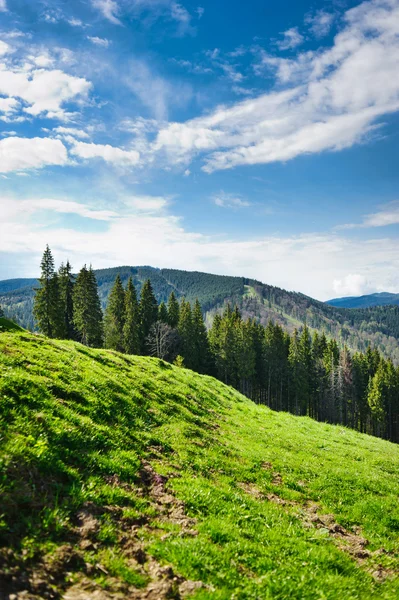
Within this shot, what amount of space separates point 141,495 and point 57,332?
2160 inches

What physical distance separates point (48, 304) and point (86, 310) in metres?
7.14

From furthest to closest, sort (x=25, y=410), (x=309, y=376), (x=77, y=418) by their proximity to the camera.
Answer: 1. (x=309, y=376)
2. (x=77, y=418)
3. (x=25, y=410)

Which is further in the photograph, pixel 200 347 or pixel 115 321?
pixel 200 347

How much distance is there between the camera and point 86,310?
199 ft

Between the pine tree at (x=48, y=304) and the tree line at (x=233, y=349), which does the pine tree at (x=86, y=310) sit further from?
the pine tree at (x=48, y=304)

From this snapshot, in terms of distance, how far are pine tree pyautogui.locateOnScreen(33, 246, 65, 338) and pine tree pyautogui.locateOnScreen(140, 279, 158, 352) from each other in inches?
813

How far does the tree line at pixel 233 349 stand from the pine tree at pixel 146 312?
25 cm

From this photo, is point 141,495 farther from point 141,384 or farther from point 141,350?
point 141,350

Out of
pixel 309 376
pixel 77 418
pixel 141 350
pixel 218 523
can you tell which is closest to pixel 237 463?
pixel 218 523

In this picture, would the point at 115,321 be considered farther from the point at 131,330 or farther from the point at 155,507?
the point at 155,507

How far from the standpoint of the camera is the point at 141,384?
1955 cm

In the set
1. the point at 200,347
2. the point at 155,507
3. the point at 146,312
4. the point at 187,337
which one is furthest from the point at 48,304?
the point at 155,507

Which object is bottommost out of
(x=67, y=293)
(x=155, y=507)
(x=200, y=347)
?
(x=200, y=347)

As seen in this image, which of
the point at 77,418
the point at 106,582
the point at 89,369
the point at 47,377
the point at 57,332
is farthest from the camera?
the point at 57,332
